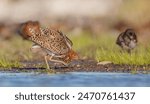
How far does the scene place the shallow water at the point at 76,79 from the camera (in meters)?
7.91

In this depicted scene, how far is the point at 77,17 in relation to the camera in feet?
27.0

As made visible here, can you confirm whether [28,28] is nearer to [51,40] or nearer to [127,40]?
[51,40]

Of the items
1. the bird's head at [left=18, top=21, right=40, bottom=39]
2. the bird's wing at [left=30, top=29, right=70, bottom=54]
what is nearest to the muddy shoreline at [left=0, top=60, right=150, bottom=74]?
the bird's wing at [left=30, top=29, right=70, bottom=54]

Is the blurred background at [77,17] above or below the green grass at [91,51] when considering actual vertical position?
above

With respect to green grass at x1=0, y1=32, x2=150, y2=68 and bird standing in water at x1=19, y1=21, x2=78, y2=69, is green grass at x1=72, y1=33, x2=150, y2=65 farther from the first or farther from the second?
bird standing in water at x1=19, y1=21, x2=78, y2=69

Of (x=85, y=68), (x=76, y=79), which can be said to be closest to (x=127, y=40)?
(x=85, y=68)

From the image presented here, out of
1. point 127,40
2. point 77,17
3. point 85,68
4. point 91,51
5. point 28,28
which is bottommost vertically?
point 85,68

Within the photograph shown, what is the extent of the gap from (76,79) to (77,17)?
734 millimetres

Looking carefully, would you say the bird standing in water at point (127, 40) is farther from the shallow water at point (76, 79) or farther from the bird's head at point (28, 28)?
the bird's head at point (28, 28)

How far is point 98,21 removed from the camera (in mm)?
8266

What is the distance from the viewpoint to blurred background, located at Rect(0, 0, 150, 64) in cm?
821

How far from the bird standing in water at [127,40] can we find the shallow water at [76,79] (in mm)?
390

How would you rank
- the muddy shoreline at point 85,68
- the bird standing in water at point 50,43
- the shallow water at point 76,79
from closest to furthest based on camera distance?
the shallow water at point 76,79 → the muddy shoreline at point 85,68 → the bird standing in water at point 50,43

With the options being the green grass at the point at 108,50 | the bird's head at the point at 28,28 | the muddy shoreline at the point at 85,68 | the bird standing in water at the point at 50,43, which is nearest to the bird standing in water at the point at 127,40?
the green grass at the point at 108,50
